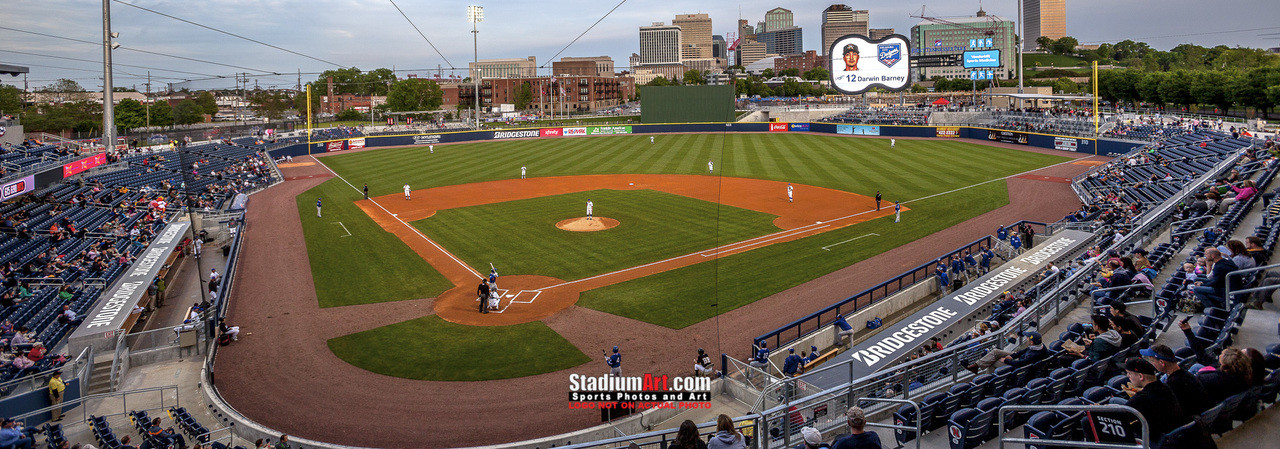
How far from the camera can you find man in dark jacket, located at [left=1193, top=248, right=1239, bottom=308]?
33.0ft

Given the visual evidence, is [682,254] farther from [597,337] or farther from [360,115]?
Result: [360,115]

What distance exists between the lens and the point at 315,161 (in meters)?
59.5

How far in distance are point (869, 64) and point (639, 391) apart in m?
61.7

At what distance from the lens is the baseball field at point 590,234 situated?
18250mm

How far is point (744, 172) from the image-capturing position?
47.5 metres

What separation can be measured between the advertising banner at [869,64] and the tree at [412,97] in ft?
262

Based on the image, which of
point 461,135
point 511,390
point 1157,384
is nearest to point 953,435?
point 1157,384

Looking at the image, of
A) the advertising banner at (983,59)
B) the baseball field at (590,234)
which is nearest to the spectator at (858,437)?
the baseball field at (590,234)

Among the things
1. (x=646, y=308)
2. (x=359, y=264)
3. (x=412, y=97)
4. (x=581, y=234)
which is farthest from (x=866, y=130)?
(x=412, y=97)

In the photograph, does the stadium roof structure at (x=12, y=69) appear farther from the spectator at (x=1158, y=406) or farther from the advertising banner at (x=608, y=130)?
the advertising banner at (x=608, y=130)

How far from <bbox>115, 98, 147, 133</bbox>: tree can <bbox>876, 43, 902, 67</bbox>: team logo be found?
79411mm

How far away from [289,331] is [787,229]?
63.2ft

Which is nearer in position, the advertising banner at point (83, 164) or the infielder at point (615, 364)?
the infielder at point (615, 364)

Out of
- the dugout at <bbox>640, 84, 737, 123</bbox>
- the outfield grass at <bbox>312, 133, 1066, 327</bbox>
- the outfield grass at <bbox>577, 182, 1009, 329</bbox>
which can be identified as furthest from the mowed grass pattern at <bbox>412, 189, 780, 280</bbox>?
the dugout at <bbox>640, 84, 737, 123</bbox>
